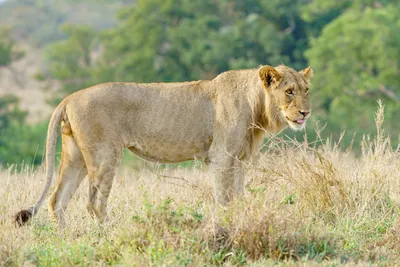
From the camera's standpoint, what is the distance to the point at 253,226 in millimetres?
5465

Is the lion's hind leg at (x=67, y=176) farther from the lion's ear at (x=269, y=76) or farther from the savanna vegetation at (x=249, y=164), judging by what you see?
the lion's ear at (x=269, y=76)

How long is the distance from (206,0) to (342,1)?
263 inches

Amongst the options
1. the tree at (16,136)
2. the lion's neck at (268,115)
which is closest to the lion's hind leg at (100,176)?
the lion's neck at (268,115)

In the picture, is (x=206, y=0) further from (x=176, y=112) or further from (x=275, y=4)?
(x=176, y=112)

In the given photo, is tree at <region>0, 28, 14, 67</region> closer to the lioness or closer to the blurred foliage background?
the blurred foliage background

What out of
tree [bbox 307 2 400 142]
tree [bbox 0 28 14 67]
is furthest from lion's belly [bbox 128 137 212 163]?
tree [bbox 0 28 14 67]

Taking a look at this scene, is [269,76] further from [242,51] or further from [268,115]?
[242,51]

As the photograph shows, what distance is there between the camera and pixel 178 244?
5.39m

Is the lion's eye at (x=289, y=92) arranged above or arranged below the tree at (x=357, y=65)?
above

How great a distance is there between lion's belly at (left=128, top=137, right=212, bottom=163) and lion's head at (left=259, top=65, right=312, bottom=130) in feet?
2.08

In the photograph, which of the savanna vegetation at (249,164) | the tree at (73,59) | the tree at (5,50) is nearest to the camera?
the savanna vegetation at (249,164)

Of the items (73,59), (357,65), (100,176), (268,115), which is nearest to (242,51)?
(357,65)

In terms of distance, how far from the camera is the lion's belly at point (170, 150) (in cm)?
681

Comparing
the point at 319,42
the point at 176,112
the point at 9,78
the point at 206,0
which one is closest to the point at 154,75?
the point at 206,0
